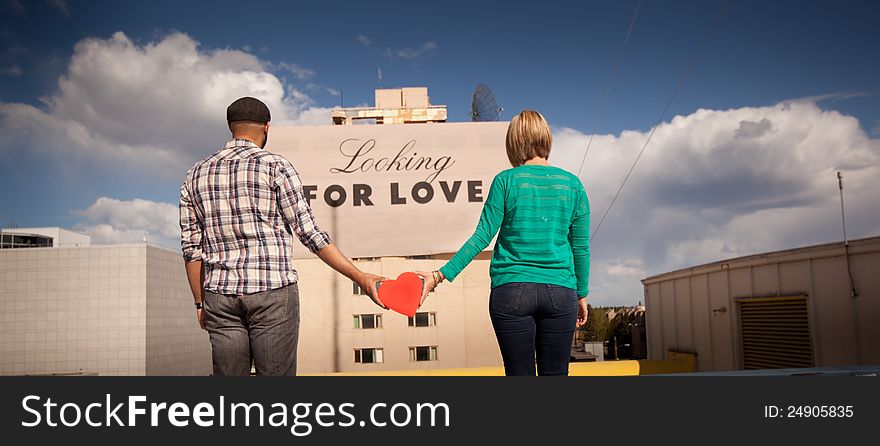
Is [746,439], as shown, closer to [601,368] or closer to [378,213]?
[601,368]

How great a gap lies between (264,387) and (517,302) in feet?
2.98

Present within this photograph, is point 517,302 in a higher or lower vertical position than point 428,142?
lower

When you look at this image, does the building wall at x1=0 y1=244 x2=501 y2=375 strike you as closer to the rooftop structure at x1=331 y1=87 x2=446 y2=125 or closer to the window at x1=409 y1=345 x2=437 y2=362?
the rooftop structure at x1=331 y1=87 x2=446 y2=125

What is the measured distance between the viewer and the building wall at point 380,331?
8094 mm

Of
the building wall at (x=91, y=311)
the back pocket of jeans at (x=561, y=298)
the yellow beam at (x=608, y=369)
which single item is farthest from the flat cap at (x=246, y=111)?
the building wall at (x=91, y=311)

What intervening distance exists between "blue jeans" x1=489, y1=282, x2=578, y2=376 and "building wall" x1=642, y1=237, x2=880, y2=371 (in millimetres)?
5308

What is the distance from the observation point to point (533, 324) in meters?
2.14

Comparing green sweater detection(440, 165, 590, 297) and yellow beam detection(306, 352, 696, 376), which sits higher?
green sweater detection(440, 165, 590, 297)

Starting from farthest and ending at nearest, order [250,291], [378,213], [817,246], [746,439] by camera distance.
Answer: [378,213]
[817,246]
[250,291]
[746,439]

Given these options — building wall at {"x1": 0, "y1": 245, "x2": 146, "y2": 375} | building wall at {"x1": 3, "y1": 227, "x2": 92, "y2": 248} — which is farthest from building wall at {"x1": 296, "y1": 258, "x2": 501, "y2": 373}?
building wall at {"x1": 3, "y1": 227, "x2": 92, "y2": 248}

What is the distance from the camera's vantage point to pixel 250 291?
2006mm

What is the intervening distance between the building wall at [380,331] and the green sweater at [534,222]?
19.2 ft

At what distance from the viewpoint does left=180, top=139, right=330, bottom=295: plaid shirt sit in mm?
2029

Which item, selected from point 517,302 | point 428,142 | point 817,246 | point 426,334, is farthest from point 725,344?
point 517,302
